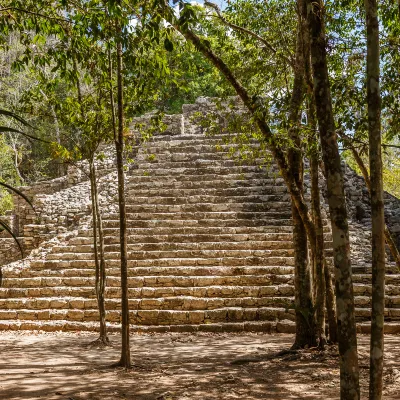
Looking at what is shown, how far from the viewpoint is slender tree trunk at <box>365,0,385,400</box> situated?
251 cm

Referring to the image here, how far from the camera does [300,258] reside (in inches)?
220

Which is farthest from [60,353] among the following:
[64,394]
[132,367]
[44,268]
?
[44,268]

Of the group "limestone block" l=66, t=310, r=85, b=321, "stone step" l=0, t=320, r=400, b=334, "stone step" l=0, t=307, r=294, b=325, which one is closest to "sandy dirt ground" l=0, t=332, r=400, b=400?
"stone step" l=0, t=320, r=400, b=334

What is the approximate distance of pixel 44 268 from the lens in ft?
30.6

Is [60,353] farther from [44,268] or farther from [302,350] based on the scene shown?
[44,268]

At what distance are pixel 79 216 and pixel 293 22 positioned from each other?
23.6 feet

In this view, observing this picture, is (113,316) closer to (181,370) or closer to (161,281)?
(161,281)

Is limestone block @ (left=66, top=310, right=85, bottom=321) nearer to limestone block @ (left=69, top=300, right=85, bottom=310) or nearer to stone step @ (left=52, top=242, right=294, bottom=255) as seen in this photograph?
limestone block @ (left=69, top=300, right=85, bottom=310)

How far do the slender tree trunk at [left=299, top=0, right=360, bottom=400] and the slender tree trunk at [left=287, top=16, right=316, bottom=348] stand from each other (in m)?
2.60

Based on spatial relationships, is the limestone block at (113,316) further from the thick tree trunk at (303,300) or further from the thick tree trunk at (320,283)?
the thick tree trunk at (320,283)

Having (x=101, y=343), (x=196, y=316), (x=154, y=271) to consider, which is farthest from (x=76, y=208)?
(x=101, y=343)

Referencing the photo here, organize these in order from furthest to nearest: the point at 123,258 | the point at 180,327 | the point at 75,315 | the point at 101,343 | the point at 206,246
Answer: the point at 206,246, the point at 75,315, the point at 180,327, the point at 101,343, the point at 123,258

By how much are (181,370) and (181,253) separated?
4.30 m

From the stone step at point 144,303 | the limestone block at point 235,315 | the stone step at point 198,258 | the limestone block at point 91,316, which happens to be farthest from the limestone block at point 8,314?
the limestone block at point 235,315
